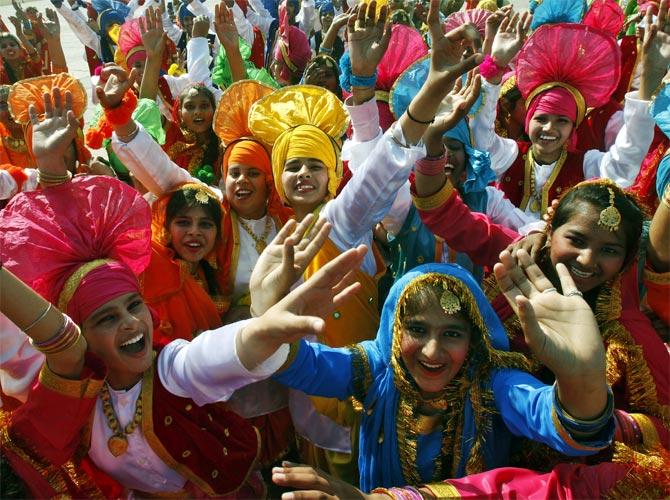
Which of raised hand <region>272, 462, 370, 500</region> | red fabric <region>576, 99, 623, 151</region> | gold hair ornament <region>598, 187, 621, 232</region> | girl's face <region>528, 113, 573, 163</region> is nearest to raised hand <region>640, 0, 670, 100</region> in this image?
girl's face <region>528, 113, 573, 163</region>

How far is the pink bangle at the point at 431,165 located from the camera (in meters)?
2.45

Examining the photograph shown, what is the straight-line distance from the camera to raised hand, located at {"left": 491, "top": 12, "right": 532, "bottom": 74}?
3826 millimetres

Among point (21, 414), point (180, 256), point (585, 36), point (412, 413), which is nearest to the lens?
point (21, 414)

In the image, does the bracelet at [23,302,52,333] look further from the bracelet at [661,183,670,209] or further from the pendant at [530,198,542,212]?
the pendant at [530,198,542,212]

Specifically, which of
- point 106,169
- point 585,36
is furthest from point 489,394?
point 106,169

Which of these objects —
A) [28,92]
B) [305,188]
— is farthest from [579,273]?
[28,92]

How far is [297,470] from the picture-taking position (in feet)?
5.55

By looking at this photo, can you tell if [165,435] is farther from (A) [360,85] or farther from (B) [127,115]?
(A) [360,85]

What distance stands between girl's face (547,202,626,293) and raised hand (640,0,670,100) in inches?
53.5

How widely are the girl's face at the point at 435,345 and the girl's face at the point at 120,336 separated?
0.87m

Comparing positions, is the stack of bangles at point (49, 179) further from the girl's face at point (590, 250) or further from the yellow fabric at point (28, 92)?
the girl's face at point (590, 250)

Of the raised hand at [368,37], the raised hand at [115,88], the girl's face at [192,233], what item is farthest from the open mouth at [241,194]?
the raised hand at [368,37]

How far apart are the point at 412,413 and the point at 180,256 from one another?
1.42 metres

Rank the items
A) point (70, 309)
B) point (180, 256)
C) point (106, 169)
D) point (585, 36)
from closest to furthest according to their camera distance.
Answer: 1. point (70, 309)
2. point (180, 256)
3. point (585, 36)
4. point (106, 169)
